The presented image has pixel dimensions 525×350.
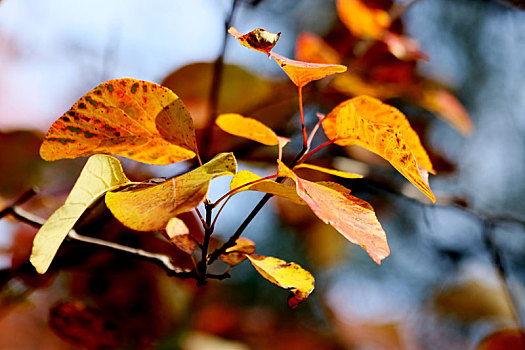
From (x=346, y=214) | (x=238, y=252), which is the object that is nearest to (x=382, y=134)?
(x=346, y=214)

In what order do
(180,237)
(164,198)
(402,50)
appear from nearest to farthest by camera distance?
(164,198)
(180,237)
(402,50)

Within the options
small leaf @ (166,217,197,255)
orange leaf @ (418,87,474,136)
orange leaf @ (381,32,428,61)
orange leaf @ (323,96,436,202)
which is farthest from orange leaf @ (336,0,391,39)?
small leaf @ (166,217,197,255)

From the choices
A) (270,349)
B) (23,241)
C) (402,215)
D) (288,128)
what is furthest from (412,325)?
(23,241)

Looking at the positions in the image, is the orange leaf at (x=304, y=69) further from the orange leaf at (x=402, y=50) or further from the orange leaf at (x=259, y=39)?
the orange leaf at (x=402, y=50)

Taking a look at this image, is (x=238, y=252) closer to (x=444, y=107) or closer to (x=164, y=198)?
(x=164, y=198)

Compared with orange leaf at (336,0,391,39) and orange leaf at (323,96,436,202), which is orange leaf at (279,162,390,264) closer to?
orange leaf at (323,96,436,202)

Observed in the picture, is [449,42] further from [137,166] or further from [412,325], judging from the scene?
[137,166]

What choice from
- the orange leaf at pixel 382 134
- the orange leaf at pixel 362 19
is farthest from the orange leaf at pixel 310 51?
the orange leaf at pixel 382 134
